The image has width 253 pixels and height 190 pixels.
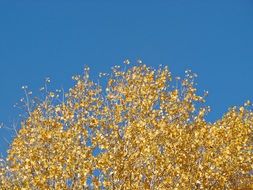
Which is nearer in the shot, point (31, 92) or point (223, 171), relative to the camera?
point (223, 171)

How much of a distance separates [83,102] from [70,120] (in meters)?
3.22

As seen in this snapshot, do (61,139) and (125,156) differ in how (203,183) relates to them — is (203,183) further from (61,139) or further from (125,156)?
(61,139)

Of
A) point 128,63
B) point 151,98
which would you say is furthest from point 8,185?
point 128,63

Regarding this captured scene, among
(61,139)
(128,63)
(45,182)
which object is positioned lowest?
(45,182)

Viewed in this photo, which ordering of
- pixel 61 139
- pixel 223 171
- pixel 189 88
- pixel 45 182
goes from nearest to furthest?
pixel 45 182, pixel 61 139, pixel 223 171, pixel 189 88

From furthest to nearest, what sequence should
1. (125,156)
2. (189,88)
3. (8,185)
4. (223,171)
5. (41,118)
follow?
(189,88), (41,118), (8,185), (223,171), (125,156)

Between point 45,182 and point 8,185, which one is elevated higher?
point 8,185

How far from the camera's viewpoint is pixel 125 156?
2030cm

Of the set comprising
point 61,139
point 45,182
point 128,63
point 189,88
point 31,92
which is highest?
point 128,63

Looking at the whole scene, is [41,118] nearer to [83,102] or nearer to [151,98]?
[83,102]

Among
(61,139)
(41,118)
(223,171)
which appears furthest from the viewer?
(41,118)

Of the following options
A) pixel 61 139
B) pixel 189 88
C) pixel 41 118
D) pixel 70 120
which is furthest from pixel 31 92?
pixel 189 88

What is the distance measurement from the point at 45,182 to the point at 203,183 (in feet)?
23.0

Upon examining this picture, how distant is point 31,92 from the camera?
28438 millimetres
